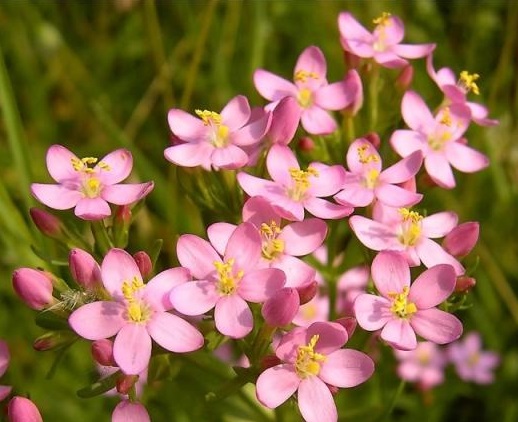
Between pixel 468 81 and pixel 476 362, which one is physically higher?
pixel 468 81

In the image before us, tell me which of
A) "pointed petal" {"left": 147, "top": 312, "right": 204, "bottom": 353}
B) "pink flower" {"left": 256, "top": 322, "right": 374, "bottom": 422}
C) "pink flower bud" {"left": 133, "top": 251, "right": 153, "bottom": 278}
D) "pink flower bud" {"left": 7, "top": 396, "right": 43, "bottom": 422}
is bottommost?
"pink flower bud" {"left": 7, "top": 396, "right": 43, "bottom": 422}

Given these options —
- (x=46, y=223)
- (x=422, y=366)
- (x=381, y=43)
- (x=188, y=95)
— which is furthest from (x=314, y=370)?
(x=422, y=366)

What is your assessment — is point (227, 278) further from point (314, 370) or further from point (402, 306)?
point (402, 306)

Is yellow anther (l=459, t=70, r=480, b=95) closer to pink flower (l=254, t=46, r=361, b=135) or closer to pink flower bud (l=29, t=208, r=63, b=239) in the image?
pink flower (l=254, t=46, r=361, b=135)

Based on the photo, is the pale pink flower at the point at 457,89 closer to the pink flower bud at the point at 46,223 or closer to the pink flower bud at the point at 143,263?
the pink flower bud at the point at 143,263

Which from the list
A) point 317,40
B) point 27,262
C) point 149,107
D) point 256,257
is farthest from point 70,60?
point 256,257

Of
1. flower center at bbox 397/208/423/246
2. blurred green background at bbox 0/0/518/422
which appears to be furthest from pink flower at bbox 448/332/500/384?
flower center at bbox 397/208/423/246

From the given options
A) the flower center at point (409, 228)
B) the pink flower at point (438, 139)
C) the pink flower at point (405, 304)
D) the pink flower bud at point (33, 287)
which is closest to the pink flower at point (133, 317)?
the pink flower bud at point (33, 287)
